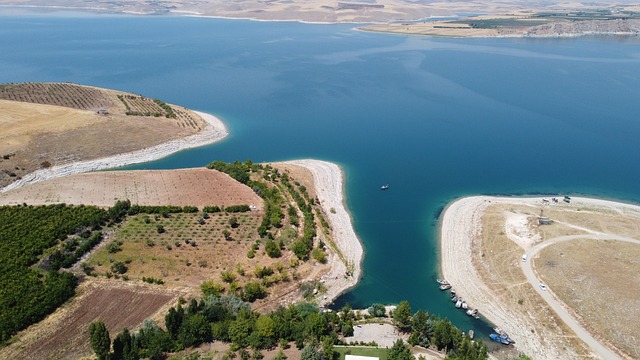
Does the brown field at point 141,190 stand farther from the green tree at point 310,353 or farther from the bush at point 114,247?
the green tree at point 310,353

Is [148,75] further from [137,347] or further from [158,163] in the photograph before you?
[137,347]

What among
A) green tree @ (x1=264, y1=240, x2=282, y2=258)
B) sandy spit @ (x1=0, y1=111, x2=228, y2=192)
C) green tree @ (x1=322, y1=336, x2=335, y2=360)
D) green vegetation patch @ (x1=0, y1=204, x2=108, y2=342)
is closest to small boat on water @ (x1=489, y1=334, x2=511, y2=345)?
green tree @ (x1=322, y1=336, x2=335, y2=360)

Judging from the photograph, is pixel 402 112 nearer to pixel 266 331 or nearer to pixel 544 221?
pixel 544 221

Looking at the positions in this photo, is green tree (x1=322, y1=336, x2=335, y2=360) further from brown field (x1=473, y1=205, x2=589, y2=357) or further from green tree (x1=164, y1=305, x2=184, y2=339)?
brown field (x1=473, y1=205, x2=589, y2=357)

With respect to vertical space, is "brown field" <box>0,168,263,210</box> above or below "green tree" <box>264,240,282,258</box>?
above

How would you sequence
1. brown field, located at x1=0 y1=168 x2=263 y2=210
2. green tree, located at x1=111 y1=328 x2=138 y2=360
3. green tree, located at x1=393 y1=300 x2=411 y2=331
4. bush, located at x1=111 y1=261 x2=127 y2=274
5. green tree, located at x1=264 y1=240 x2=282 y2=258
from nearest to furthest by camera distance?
green tree, located at x1=111 y1=328 x2=138 y2=360 → green tree, located at x1=393 y1=300 x2=411 y2=331 → bush, located at x1=111 y1=261 x2=127 y2=274 → green tree, located at x1=264 y1=240 x2=282 y2=258 → brown field, located at x1=0 y1=168 x2=263 y2=210

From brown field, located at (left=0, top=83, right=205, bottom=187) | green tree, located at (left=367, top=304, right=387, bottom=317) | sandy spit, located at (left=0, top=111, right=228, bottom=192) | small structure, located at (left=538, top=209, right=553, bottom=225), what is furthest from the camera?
brown field, located at (left=0, top=83, right=205, bottom=187)
